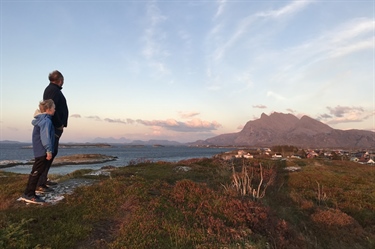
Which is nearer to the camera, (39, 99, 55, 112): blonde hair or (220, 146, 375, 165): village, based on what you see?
(39, 99, 55, 112): blonde hair

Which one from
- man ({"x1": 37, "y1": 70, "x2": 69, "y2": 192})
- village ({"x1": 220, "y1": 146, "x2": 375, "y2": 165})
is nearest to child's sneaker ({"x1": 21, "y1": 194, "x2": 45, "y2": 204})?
man ({"x1": 37, "y1": 70, "x2": 69, "y2": 192})

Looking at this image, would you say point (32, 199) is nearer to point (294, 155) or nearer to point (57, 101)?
point (57, 101)

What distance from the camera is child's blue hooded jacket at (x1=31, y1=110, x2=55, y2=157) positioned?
7.82m

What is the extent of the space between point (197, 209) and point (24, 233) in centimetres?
471

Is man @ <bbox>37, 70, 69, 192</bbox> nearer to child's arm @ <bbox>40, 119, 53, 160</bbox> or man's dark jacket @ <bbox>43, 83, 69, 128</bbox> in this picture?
man's dark jacket @ <bbox>43, 83, 69, 128</bbox>

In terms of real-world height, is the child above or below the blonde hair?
below

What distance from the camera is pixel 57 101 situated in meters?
8.97

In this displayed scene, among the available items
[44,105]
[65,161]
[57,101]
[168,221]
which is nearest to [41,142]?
[44,105]

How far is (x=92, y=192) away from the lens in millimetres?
9586

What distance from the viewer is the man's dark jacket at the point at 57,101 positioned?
8.88 metres

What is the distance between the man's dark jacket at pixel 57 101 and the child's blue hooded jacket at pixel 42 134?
2.52 feet

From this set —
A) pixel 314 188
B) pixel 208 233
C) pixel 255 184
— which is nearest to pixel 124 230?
pixel 208 233

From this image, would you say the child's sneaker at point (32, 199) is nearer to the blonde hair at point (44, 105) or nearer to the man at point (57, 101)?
the man at point (57, 101)

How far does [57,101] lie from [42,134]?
1.58 metres
